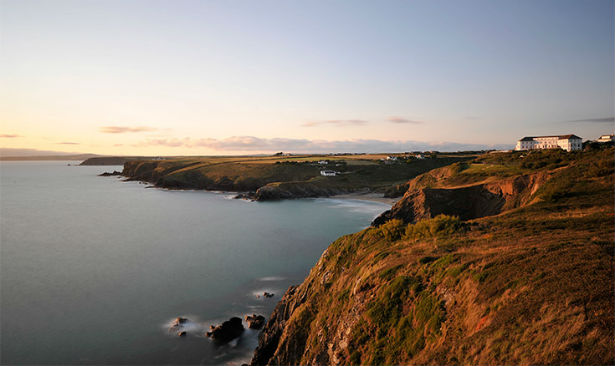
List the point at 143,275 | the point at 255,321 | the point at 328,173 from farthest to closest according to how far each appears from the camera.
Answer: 1. the point at 328,173
2. the point at 143,275
3. the point at 255,321

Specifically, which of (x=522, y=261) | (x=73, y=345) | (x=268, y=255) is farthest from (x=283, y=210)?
(x=522, y=261)

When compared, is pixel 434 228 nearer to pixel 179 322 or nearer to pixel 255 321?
pixel 255 321

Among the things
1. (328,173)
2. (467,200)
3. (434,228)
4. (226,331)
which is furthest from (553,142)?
(226,331)

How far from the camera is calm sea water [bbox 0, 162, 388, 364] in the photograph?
20422 mm

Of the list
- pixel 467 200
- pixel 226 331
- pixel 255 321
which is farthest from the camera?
pixel 467 200

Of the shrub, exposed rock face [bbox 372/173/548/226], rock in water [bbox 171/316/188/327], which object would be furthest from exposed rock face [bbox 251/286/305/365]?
exposed rock face [bbox 372/173/548/226]

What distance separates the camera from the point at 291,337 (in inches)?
617

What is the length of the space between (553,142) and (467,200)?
335ft

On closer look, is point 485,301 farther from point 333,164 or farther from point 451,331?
point 333,164

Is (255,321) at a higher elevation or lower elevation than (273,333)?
lower

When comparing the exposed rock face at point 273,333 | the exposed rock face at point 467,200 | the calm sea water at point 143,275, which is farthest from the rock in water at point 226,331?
the exposed rock face at point 467,200

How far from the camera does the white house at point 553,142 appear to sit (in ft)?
335

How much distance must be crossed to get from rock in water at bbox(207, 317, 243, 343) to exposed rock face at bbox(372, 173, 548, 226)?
25.2 meters

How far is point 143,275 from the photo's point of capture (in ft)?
107
